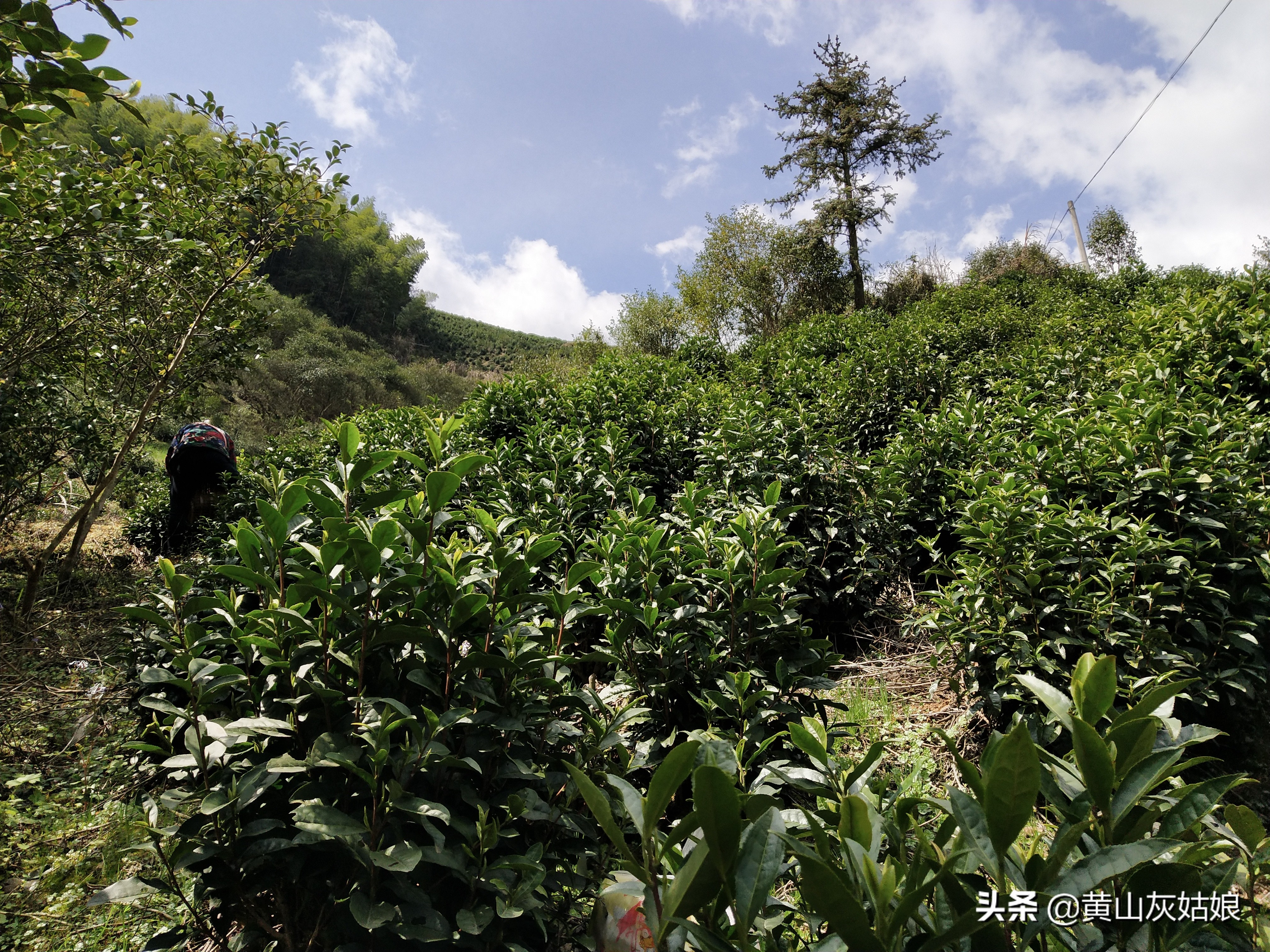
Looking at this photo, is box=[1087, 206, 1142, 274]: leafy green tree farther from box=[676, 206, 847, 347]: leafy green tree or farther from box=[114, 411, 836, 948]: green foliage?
box=[114, 411, 836, 948]: green foliage

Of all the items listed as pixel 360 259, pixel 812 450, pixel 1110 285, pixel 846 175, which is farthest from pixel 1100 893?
pixel 360 259

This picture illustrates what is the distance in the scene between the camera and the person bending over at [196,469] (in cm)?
565

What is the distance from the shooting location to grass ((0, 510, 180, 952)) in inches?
85.4

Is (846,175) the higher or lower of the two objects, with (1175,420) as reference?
higher

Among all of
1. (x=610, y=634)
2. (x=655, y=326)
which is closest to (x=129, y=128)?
(x=655, y=326)

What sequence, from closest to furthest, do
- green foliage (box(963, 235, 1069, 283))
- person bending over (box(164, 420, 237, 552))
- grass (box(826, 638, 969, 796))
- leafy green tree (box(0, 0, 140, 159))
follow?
leafy green tree (box(0, 0, 140, 159)) < grass (box(826, 638, 969, 796)) < person bending over (box(164, 420, 237, 552)) < green foliage (box(963, 235, 1069, 283))

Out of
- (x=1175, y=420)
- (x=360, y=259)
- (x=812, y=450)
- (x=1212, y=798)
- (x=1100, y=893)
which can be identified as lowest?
(x=1100, y=893)

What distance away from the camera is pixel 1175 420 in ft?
9.99

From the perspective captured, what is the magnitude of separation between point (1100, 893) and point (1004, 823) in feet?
0.65

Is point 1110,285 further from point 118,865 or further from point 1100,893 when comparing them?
point 118,865

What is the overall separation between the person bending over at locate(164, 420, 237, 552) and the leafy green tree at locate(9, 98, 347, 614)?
41 cm

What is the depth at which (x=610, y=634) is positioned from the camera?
1.83 meters

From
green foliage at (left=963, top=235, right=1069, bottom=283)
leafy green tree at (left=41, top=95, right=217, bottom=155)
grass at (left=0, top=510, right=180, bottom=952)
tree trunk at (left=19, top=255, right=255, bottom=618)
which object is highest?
green foliage at (left=963, top=235, right=1069, bottom=283)

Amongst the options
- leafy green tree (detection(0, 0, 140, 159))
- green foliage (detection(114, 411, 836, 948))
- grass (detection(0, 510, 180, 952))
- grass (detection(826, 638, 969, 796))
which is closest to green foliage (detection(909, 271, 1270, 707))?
grass (detection(826, 638, 969, 796))
